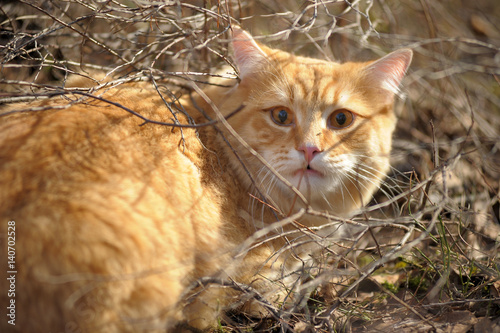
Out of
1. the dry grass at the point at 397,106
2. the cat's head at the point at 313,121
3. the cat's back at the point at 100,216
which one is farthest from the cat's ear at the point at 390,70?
the cat's back at the point at 100,216

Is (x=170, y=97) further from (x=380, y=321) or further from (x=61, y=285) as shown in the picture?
(x=380, y=321)

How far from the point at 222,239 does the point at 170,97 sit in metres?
0.93

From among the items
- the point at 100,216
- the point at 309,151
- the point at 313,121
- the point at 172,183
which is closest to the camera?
the point at 100,216

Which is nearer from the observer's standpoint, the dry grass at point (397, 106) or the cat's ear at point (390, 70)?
the dry grass at point (397, 106)

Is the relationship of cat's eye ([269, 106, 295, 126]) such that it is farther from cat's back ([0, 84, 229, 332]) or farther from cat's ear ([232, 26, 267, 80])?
cat's back ([0, 84, 229, 332])

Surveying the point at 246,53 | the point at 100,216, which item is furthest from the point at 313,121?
the point at 100,216

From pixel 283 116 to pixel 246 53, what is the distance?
444mm

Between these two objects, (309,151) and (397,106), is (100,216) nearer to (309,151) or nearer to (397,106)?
(309,151)

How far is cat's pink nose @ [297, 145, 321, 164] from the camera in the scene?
1933 mm

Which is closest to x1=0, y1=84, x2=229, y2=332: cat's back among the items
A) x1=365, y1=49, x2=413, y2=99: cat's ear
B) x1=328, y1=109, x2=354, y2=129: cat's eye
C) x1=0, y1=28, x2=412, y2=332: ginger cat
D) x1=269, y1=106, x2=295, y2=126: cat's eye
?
x1=0, y1=28, x2=412, y2=332: ginger cat

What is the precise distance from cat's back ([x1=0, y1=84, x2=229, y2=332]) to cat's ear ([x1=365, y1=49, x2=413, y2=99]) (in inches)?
51.0

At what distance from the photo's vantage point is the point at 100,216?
4.57 ft

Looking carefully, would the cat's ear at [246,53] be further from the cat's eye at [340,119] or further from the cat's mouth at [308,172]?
the cat's mouth at [308,172]

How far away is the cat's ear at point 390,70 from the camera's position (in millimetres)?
2238
